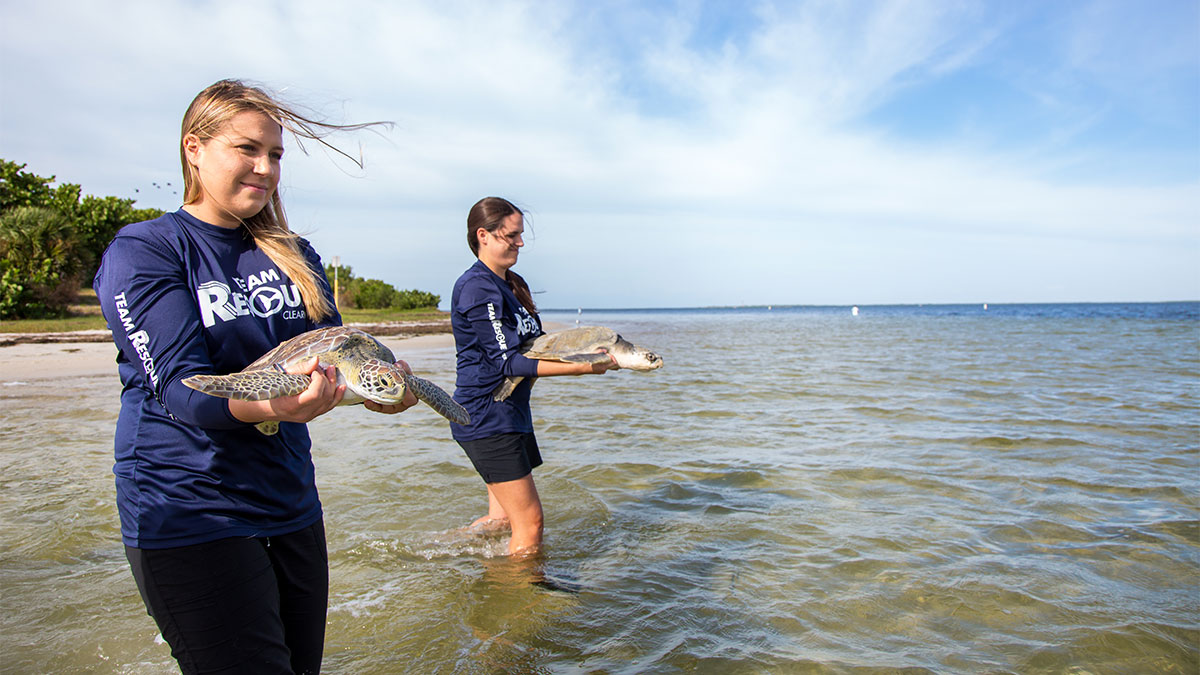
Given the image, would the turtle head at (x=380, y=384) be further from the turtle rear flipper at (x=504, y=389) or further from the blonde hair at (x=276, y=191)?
the turtle rear flipper at (x=504, y=389)

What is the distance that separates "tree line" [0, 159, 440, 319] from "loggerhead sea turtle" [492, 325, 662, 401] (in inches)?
875

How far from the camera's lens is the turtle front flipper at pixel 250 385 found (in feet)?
6.28

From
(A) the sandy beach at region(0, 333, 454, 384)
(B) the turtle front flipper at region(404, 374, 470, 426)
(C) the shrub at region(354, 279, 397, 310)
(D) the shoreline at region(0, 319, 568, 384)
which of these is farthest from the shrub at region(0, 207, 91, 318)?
(B) the turtle front flipper at region(404, 374, 470, 426)

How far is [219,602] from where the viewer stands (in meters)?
2.03

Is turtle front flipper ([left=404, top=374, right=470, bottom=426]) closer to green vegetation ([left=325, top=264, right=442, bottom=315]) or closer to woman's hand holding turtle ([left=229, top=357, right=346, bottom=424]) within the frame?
woman's hand holding turtle ([left=229, top=357, right=346, bottom=424])

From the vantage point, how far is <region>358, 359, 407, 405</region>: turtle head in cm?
244

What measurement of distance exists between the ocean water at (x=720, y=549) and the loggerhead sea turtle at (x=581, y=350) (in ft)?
4.97

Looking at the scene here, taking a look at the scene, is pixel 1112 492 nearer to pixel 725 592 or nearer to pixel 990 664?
pixel 990 664

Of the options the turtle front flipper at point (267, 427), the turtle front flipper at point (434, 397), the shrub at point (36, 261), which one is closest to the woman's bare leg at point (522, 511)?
the turtle front flipper at point (434, 397)

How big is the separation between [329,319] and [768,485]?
568 cm

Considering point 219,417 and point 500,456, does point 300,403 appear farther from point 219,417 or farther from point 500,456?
point 500,456

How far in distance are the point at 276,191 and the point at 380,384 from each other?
88 cm

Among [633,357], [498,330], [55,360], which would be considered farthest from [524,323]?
[55,360]

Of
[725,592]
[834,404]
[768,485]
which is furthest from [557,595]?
[834,404]
